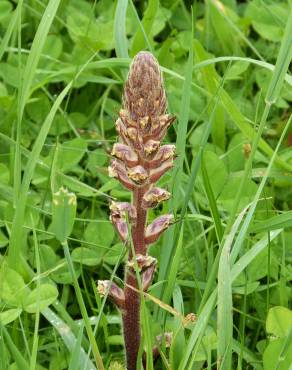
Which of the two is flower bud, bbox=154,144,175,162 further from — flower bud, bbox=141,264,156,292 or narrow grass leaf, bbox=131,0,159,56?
narrow grass leaf, bbox=131,0,159,56

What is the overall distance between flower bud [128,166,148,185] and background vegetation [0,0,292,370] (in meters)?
0.24

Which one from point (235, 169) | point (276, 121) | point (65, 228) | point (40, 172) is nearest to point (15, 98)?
point (40, 172)

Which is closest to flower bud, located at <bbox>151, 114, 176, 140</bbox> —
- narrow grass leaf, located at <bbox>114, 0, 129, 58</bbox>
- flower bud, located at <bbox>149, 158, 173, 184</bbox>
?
flower bud, located at <bbox>149, 158, 173, 184</bbox>

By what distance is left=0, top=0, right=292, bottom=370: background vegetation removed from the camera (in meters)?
2.84

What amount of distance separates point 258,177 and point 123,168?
145cm

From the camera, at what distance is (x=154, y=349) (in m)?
2.99

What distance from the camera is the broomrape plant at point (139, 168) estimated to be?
102 inches

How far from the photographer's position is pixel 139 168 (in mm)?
2639

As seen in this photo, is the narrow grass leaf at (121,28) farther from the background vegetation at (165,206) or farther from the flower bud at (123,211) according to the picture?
the flower bud at (123,211)

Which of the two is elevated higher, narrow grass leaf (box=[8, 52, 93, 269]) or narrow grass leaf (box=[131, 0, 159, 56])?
narrow grass leaf (box=[131, 0, 159, 56])

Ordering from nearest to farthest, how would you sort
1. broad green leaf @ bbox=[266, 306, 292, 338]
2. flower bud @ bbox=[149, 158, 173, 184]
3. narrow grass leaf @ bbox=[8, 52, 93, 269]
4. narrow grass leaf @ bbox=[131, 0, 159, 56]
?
flower bud @ bbox=[149, 158, 173, 184]
narrow grass leaf @ bbox=[8, 52, 93, 269]
broad green leaf @ bbox=[266, 306, 292, 338]
narrow grass leaf @ bbox=[131, 0, 159, 56]

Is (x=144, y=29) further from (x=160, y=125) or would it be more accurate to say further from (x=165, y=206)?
(x=160, y=125)

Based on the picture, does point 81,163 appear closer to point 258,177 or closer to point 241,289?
point 258,177

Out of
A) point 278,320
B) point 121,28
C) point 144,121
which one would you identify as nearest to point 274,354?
point 278,320
